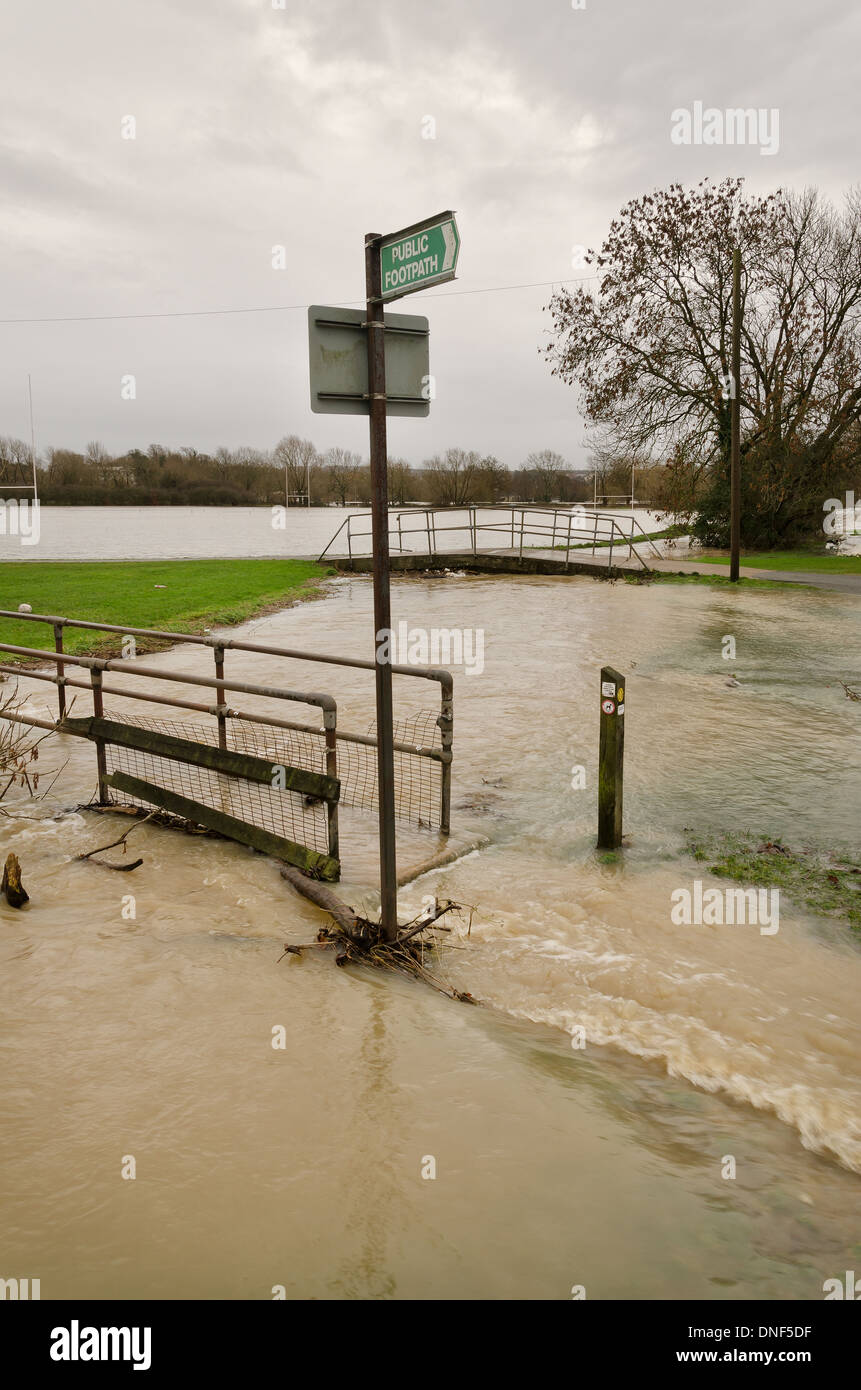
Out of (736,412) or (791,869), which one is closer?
(791,869)

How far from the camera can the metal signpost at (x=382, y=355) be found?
3.78 metres

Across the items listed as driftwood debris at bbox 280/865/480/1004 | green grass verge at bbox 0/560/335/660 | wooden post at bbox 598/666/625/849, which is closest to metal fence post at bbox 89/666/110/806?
driftwood debris at bbox 280/865/480/1004

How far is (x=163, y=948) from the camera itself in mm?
4484

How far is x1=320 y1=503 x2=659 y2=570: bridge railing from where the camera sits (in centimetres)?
2792

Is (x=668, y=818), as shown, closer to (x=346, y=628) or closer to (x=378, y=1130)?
(x=378, y=1130)

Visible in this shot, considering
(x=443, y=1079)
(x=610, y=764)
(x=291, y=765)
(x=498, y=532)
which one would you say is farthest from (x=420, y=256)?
(x=498, y=532)

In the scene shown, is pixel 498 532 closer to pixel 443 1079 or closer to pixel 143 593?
pixel 143 593

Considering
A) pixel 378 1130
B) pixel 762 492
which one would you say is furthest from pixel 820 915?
pixel 762 492

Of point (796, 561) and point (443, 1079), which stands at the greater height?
point (796, 561)

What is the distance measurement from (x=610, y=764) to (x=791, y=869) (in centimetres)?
130

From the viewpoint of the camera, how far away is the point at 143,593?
64.6ft

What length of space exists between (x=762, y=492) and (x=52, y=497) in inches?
2964

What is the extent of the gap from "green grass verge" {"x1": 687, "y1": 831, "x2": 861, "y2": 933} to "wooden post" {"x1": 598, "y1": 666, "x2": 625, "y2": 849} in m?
0.57

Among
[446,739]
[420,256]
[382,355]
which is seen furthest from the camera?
[446,739]
